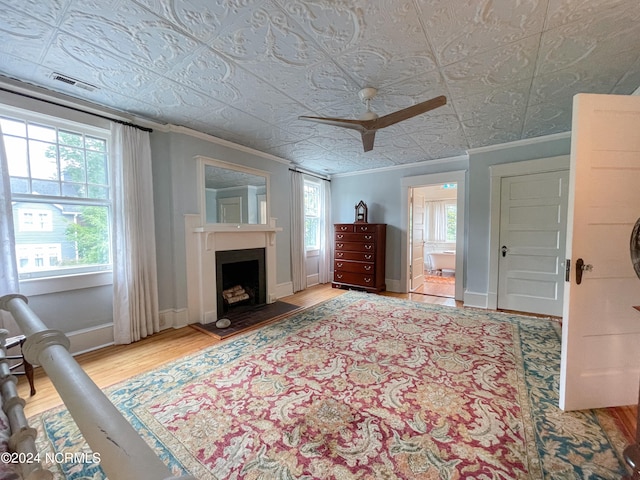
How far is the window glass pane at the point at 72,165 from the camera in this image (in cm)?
258

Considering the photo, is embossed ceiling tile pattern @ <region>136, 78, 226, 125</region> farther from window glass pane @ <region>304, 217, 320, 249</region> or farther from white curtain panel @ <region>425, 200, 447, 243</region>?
white curtain panel @ <region>425, 200, 447, 243</region>

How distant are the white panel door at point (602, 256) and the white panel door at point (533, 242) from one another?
6.99 ft

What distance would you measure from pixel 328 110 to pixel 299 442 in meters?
2.78

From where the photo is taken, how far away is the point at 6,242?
2.17 metres

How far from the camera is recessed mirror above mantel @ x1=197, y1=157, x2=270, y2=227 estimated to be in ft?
11.6

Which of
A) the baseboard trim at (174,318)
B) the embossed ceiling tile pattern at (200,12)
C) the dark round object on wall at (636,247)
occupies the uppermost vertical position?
the embossed ceiling tile pattern at (200,12)

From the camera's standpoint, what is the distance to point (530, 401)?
1.87m

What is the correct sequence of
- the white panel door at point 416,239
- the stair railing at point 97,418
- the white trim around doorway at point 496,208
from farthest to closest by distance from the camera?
1. the white panel door at point 416,239
2. the white trim around doorway at point 496,208
3. the stair railing at point 97,418

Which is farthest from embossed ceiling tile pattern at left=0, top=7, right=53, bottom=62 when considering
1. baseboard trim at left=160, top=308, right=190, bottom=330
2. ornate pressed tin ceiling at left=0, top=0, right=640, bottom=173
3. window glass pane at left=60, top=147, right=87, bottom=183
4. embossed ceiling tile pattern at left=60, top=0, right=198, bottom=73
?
baseboard trim at left=160, top=308, right=190, bottom=330

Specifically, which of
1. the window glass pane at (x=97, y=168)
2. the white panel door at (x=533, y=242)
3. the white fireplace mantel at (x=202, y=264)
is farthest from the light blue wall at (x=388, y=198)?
the window glass pane at (x=97, y=168)

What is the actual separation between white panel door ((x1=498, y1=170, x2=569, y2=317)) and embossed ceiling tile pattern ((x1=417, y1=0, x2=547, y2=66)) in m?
2.64

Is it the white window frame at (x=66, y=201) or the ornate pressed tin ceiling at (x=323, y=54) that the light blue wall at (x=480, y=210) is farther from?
the white window frame at (x=66, y=201)

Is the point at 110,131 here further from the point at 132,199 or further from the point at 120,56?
→ the point at 120,56

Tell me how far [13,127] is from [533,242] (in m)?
5.88
